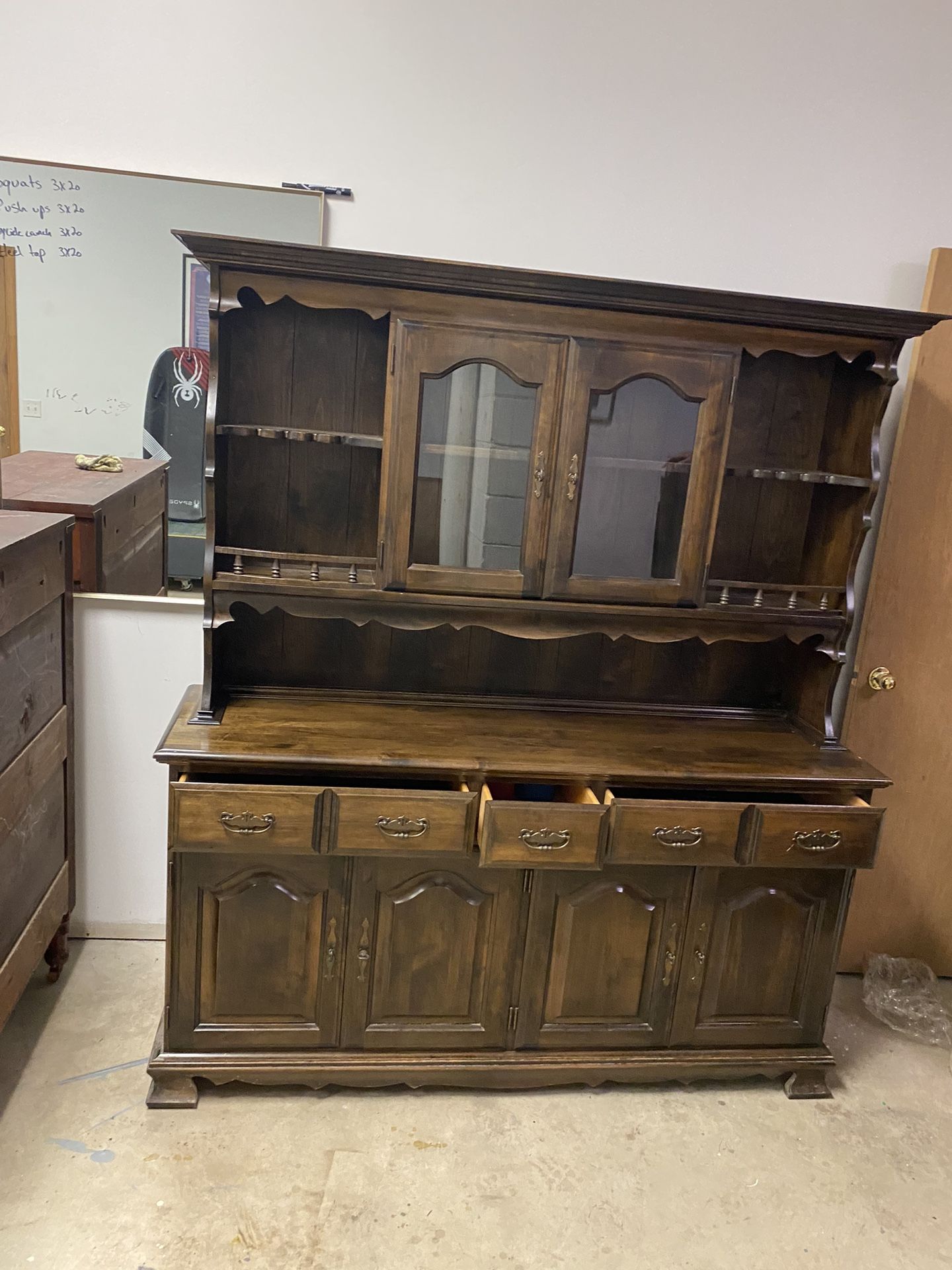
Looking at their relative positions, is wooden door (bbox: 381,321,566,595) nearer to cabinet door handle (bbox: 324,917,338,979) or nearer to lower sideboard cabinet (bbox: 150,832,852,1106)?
lower sideboard cabinet (bbox: 150,832,852,1106)

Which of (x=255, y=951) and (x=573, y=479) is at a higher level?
(x=573, y=479)

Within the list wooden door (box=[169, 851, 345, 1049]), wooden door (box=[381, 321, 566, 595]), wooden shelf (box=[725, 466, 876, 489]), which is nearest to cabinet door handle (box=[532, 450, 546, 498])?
wooden door (box=[381, 321, 566, 595])

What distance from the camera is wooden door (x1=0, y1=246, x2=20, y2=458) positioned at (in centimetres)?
200

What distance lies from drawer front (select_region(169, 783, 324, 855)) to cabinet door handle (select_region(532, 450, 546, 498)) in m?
0.75

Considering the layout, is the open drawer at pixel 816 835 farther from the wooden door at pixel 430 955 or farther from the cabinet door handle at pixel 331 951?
the cabinet door handle at pixel 331 951

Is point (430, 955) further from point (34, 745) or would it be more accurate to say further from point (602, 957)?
point (34, 745)

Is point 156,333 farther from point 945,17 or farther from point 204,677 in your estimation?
point 945,17

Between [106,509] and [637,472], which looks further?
[106,509]

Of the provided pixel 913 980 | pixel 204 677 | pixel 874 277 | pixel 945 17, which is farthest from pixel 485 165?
pixel 913 980

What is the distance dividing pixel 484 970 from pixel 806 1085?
83cm

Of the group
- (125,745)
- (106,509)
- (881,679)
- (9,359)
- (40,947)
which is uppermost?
(9,359)

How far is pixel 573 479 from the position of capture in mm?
1862

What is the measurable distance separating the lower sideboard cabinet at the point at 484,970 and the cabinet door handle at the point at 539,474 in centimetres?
78

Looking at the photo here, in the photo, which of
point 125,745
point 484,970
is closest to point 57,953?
point 125,745
